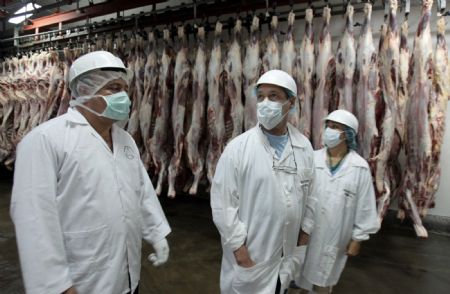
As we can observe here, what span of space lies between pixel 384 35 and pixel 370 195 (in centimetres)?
179

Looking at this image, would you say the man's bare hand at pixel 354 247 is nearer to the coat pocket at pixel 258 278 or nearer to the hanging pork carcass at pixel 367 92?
the coat pocket at pixel 258 278

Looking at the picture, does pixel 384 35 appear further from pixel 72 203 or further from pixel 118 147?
pixel 72 203

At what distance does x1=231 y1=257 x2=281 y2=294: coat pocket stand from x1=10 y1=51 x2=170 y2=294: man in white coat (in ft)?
1.83

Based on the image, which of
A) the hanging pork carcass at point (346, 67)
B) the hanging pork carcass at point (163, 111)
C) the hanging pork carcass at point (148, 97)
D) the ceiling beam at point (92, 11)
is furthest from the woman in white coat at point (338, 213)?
the ceiling beam at point (92, 11)

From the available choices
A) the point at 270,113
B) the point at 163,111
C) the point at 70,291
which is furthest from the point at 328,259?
the point at 163,111

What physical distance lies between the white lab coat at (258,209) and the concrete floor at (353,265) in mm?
1122

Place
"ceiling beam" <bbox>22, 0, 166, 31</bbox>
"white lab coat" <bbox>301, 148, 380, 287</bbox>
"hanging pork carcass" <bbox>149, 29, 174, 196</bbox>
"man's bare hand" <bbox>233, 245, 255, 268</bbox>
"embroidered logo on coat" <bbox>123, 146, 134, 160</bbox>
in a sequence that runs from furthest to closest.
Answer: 1. "ceiling beam" <bbox>22, 0, 166, 31</bbox>
2. "hanging pork carcass" <bbox>149, 29, 174, 196</bbox>
3. "white lab coat" <bbox>301, 148, 380, 287</bbox>
4. "man's bare hand" <bbox>233, 245, 255, 268</bbox>
5. "embroidered logo on coat" <bbox>123, 146, 134, 160</bbox>

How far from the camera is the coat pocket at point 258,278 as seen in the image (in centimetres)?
188

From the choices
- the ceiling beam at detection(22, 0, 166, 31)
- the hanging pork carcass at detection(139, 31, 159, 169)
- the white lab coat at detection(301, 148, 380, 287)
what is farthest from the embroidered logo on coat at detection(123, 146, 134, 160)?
the ceiling beam at detection(22, 0, 166, 31)

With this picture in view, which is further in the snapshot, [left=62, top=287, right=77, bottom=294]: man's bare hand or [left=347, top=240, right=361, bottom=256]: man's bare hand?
[left=347, top=240, right=361, bottom=256]: man's bare hand

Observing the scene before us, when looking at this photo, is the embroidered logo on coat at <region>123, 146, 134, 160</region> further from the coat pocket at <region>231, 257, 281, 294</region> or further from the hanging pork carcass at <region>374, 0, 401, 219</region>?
the hanging pork carcass at <region>374, 0, 401, 219</region>

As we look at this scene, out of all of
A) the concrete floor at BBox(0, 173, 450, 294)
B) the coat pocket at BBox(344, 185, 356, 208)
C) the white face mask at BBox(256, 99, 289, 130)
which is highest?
the white face mask at BBox(256, 99, 289, 130)

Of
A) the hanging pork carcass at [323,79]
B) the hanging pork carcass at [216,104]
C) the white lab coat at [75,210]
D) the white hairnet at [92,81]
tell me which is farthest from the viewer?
the hanging pork carcass at [216,104]

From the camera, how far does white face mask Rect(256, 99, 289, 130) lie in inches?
76.6
